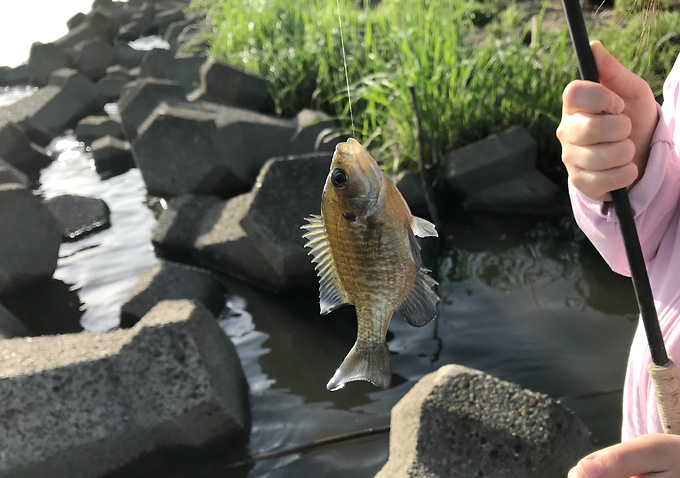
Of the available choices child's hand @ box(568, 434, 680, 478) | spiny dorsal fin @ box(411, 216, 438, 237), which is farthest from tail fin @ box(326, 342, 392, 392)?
child's hand @ box(568, 434, 680, 478)

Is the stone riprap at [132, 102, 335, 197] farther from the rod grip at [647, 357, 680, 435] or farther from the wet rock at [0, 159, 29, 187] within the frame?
the rod grip at [647, 357, 680, 435]

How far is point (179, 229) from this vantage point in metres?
5.77

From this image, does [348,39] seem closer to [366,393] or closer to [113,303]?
[113,303]

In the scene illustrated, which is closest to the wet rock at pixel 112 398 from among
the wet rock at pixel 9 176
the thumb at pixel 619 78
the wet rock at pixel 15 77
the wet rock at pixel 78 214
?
the thumb at pixel 619 78

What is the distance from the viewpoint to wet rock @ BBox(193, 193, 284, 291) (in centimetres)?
511

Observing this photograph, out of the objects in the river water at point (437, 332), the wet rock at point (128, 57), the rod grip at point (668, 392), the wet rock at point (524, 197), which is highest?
the wet rock at point (128, 57)

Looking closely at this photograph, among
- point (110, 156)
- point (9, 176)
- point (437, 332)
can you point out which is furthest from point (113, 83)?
point (437, 332)

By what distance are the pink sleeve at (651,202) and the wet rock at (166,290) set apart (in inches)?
138

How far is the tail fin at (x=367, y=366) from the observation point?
121 cm

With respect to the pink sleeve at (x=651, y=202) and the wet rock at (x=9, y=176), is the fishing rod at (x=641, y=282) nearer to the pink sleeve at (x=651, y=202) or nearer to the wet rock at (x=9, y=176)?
the pink sleeve at (x=651, y=202)

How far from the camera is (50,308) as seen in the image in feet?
17.7

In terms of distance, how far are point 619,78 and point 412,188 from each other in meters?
4.10

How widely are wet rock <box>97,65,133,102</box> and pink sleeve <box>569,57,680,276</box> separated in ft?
41.4

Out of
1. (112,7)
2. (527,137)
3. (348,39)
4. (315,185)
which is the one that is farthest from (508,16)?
(112,7)
